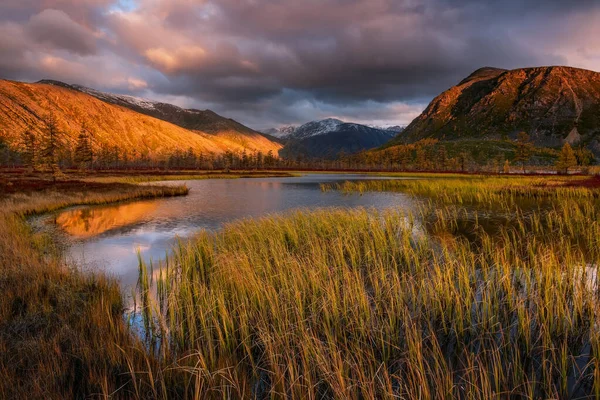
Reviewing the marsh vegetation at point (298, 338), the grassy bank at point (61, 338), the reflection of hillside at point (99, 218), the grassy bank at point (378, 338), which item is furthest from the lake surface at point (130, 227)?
the grassy bank at point (378, 338)

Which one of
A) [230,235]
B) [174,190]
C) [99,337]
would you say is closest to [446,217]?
[230,235]

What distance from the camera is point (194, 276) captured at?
9.98 m

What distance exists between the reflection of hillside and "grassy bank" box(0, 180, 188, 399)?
10726mm

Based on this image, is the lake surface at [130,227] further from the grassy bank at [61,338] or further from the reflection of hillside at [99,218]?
the grassy bank at [61,338]

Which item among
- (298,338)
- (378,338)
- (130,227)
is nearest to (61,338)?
(298,338)

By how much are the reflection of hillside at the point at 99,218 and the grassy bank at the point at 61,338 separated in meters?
10.7

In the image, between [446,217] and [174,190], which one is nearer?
[446,217]

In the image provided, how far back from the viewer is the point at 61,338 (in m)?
5.90

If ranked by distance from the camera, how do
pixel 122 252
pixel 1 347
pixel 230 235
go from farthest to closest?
1. pixel 122 252
2. pixel 230 235
3. pixel 1 347

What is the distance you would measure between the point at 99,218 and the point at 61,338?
78.3 feet

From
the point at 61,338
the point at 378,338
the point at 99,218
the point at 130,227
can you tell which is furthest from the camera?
the point at 99,218

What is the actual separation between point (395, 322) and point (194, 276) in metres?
6.42

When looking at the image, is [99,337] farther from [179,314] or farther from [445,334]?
[445,334]

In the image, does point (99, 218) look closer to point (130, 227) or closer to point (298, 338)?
point (130, 227)
